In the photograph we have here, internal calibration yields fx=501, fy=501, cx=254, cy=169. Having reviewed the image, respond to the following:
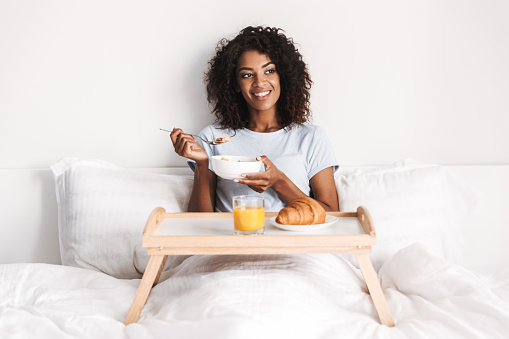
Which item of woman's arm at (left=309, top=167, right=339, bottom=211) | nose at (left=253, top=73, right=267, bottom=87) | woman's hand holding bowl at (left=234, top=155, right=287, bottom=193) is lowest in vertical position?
woman's arm at (left=309, top=167, right=339, bottom=211)

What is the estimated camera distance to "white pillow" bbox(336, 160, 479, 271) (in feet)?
5.53

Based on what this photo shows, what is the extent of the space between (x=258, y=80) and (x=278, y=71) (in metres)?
0.11

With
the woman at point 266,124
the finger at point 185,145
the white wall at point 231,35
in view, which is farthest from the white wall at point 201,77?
the finger at point 185,145

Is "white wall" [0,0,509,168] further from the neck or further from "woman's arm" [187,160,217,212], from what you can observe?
"woman's arm" [187,160,217,212]

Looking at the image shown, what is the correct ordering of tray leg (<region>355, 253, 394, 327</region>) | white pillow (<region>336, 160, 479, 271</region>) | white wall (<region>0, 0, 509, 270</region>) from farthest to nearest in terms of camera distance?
white wall (<region>0, 0, 509, 270</region>) < white pillow (<region>336, 160, 479, 271</region>) < tray leg (<region>355, 253, 394, 327</region>)

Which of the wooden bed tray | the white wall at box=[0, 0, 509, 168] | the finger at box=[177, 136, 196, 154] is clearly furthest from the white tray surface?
the white wall at box=[0, 0, 509, 168]

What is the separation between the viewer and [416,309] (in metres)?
1.25

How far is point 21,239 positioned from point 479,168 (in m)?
1.79

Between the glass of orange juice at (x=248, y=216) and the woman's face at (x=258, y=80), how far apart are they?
0.63m

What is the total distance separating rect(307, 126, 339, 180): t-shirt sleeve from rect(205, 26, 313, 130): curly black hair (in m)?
0.12

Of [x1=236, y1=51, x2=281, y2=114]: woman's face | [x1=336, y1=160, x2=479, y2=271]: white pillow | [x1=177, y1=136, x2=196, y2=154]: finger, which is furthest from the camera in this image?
[x1=236, y1=51, x2=281, y2=114]: woman's face

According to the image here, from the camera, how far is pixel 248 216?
122cm

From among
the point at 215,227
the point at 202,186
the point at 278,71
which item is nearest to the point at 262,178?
the point at 215,227

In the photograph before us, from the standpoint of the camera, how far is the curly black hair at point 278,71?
1.81 metres
